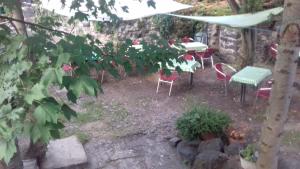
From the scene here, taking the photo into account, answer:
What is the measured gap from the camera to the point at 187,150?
241 inches

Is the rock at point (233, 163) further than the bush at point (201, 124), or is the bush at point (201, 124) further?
the bush at point (201, 124)

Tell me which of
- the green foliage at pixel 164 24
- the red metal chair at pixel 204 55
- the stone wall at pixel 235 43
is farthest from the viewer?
the green foliage at pixel 164 24

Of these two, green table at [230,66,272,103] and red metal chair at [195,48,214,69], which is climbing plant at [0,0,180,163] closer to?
green table at [230,66,272,103]

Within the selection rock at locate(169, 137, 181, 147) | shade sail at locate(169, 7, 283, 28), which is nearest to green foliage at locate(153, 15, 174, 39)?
shade sail at locate(169, 7, 283, 28)

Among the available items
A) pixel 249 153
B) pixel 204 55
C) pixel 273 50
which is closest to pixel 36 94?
pixel 249 153

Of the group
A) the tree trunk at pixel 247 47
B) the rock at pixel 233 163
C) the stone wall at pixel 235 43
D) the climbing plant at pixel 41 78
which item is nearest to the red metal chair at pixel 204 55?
the stone wall at pixel 235 43

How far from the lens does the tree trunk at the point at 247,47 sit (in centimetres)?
971

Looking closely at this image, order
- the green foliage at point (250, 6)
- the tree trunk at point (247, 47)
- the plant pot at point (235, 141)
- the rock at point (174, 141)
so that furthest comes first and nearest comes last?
the tree trunk at point (247, 47), the green foliage at point (250, 6), the rock at point (174, 141), the plant pot at point (235, 141)

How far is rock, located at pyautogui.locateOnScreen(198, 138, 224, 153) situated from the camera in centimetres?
589

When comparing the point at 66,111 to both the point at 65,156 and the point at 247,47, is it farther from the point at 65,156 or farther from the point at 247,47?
the point at 247,47

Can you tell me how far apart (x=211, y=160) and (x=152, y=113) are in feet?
8.67

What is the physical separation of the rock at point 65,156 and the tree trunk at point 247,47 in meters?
5.28

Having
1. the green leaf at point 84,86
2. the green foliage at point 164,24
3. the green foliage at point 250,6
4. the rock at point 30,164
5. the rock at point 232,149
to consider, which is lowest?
the rock at point 232,149

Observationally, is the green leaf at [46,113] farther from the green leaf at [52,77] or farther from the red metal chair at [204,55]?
the red metal chair at [204,55]
